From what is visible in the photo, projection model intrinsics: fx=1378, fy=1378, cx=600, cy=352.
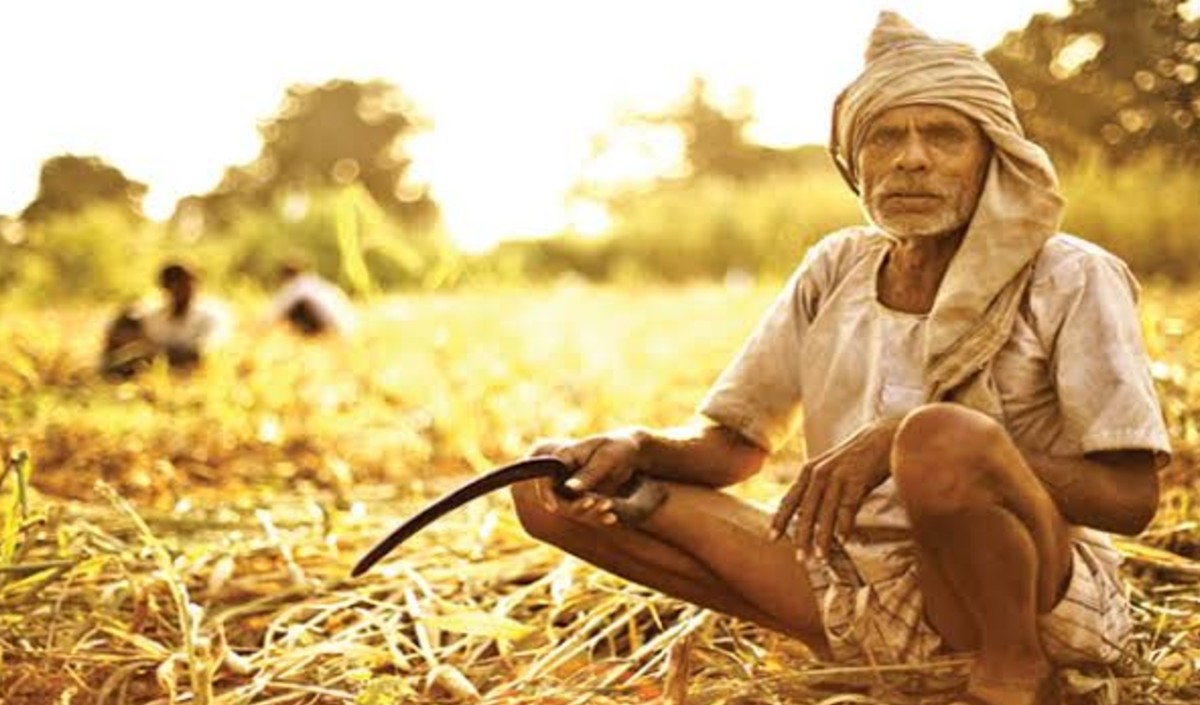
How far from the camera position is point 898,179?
206cm

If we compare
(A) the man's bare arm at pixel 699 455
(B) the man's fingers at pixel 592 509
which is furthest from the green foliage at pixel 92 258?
(B) the man's fingers at pixel 592 509

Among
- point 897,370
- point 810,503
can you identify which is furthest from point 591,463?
point 897,370

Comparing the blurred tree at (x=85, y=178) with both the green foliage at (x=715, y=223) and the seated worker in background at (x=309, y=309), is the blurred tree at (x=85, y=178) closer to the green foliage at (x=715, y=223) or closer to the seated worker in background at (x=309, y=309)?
the green foliage at (x=715, y=223)

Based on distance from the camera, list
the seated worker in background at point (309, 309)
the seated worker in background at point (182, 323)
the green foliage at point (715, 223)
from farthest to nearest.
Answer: the green foliage at point (715, 223) → the seated worker in background at point (309, 309) → the seated worker in background at point (182, 323)

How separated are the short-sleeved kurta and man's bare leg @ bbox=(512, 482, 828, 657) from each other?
120mm

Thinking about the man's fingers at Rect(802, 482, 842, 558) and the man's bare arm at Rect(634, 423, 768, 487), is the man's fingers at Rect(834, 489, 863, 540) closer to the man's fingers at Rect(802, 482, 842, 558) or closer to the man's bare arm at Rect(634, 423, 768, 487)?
the man's fingers at Rect(802, 482, 842, 558)

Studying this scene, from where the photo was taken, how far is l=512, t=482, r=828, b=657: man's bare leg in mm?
2209

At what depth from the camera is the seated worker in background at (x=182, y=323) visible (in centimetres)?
668

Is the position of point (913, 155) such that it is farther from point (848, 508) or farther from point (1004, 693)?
point (1004, 693)

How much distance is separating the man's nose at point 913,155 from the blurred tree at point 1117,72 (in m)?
1.51

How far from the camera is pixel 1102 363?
192 centimetres

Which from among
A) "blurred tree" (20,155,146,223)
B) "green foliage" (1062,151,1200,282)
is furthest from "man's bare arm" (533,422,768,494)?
"blurred tree" (20,155,146,223)

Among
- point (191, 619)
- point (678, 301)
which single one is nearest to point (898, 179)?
point (191, 619)

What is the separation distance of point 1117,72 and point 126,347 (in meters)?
4.38
